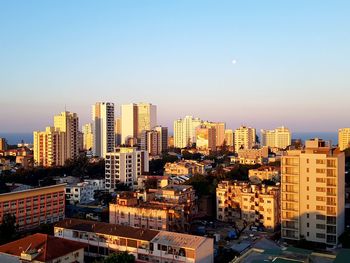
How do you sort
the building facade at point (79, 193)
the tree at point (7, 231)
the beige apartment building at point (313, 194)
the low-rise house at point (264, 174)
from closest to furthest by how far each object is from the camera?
the tree at point (7, 231)
the beige apartment building at point (313, 194)
the building facade at point (79, 193)
the low-rise house at point (264, 174)

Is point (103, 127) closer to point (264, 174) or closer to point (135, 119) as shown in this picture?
point (135, 119)

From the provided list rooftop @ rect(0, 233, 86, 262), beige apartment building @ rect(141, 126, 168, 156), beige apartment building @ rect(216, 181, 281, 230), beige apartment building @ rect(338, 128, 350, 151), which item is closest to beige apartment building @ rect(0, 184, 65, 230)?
rooftop @ rect(0, 233, 86, 262)

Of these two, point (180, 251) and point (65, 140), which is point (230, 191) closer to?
point (180, 251)

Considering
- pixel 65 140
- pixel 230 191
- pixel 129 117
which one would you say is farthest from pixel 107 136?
pixel 230 191

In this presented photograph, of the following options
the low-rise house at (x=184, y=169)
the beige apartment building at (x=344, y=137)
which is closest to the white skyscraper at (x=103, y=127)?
the low-rise house at (x=184, y=169)

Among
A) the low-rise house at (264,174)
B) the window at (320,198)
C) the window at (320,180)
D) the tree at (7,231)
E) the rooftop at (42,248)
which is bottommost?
the tree at (7,231)

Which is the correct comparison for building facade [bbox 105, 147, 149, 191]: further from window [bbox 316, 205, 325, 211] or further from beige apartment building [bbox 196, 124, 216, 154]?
beige apartment building [bbox 196, 124, 216, 154]

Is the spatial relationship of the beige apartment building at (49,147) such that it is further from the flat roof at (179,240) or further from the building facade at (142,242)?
the flat roof at (179,240)
